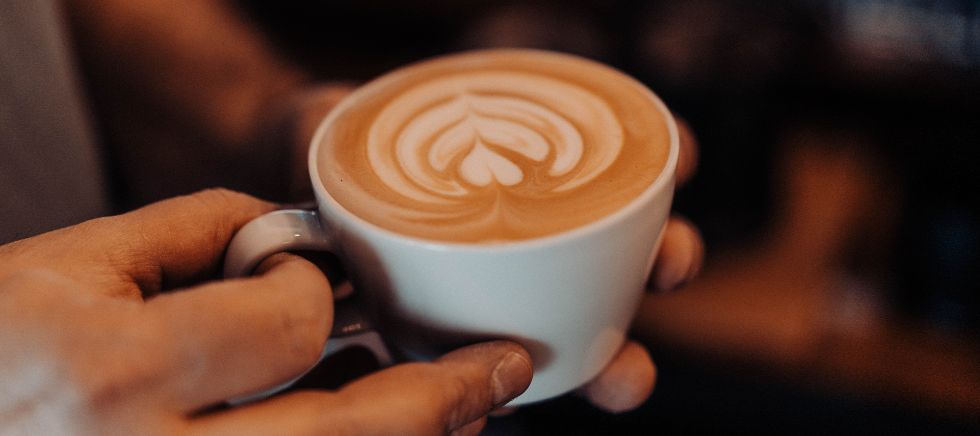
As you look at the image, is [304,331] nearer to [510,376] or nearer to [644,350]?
[510,376]

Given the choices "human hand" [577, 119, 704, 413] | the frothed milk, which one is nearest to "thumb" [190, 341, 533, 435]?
the frothed milk

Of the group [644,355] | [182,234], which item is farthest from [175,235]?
[644,355]

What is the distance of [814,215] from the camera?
1404 millimetres

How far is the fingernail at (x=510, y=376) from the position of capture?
569mm

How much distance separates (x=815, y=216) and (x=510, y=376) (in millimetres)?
1040

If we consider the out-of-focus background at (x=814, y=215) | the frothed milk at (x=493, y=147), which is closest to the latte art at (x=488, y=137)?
the frothed milk at (x=493, y=147)

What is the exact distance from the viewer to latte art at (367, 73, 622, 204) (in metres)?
0.64

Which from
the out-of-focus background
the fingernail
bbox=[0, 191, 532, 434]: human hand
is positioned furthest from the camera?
the out-of-focus background

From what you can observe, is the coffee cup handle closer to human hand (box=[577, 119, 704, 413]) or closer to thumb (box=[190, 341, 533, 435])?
thumb (box=[190, 341, 533, 435])

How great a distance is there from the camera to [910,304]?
49.6 inches

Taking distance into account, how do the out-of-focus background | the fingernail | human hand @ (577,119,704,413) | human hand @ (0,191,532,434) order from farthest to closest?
the out-of-focus background → human hand @ (577,119,704,413) → the fingernail → human hand @ (0,191,532,434)

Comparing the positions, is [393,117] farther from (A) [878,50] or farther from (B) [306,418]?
(A) [878,50]

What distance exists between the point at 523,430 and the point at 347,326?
0.77 m

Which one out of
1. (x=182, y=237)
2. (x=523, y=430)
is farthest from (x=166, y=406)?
(x=523, y=430)
